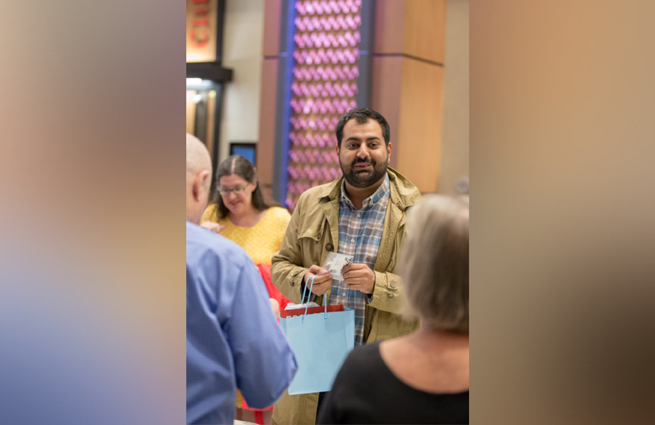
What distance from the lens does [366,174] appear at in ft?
5.81

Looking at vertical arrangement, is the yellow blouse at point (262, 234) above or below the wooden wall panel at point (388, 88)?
below

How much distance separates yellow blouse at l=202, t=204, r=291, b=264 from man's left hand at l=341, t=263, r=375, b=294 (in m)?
1.09

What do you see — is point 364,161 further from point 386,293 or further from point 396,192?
point 386,293

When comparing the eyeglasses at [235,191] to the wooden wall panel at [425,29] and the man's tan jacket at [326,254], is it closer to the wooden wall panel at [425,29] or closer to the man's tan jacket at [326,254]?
the man's tan jacket at [326,254]

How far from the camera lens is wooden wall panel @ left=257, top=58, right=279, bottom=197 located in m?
5.31

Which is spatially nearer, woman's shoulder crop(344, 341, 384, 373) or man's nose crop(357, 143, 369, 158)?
woman's shoulder crop(344, 341, 384, 373)

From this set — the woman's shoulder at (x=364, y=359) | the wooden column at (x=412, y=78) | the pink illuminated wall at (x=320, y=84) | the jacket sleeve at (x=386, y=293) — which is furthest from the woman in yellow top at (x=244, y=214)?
the pink illuminated wall at (x=320, y=84)

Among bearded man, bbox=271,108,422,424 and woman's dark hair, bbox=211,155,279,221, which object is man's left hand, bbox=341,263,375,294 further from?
woman's dark hair, bbox=211,155,279,221

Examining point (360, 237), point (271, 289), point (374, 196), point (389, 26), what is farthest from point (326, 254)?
point (389, 26)

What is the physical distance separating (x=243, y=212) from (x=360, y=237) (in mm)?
1207

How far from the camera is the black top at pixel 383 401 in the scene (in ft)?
3.34

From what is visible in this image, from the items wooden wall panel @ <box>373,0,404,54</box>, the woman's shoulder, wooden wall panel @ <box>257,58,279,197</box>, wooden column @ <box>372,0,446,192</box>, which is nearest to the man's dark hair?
the woman's shoulder
